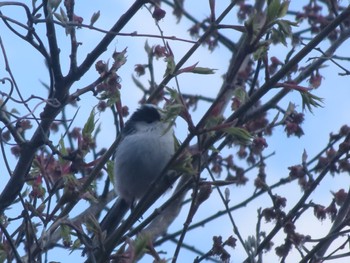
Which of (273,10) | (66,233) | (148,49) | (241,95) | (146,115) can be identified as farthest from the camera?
(146,115)

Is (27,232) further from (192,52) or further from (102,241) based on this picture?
(192,52)

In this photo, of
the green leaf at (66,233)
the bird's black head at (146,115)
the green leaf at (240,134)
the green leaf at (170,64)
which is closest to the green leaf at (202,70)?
the green leaf at (170,64)

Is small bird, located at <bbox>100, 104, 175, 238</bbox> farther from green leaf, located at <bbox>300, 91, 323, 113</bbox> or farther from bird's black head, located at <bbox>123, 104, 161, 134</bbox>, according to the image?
green leaf, located at <bbox>300, 91, 323, 113</bbox>

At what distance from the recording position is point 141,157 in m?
5.11

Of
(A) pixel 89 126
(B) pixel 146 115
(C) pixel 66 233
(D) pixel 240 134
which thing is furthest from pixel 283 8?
(B) pixel 146 115

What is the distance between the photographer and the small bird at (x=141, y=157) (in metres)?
5.04

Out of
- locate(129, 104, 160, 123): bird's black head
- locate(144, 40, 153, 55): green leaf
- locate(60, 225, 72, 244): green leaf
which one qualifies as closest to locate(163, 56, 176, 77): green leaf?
locate(60, 225, 72, 244): green leaf

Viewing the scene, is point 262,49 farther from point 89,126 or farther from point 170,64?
point 89,126

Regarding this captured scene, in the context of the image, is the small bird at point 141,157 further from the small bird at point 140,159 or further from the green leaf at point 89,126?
the green leaf at point 89,126

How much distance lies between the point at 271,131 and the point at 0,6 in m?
3.45

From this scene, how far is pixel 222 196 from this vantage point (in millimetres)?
3561

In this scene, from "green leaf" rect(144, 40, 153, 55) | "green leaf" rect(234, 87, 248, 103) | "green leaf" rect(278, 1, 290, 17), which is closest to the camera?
"green leaf" rect(278, 1, 290, 17)

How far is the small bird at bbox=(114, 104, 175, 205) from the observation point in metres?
5.04

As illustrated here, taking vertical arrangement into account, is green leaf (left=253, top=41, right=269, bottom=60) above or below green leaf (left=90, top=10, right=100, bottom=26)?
below
